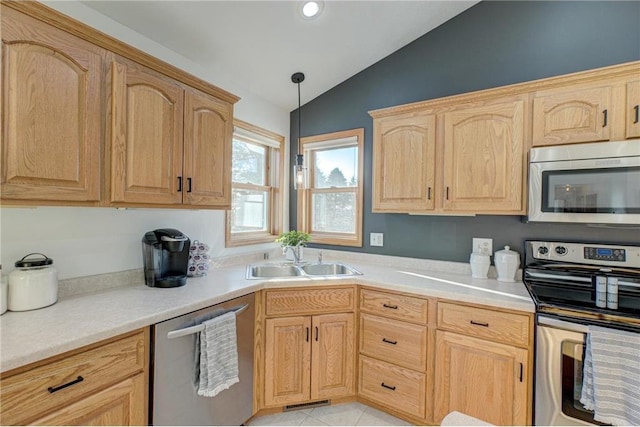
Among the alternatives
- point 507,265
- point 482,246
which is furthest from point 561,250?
point 482,246

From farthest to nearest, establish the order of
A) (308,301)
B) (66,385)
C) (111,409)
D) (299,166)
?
(299,166), (308,301), (111,409), (66,385)

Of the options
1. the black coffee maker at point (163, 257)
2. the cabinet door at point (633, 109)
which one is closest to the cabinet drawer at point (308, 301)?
the black coffee maker at point (163, 257)

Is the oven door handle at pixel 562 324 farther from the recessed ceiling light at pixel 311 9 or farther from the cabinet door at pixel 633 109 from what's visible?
the recessed ceiling light at pixel 311 9

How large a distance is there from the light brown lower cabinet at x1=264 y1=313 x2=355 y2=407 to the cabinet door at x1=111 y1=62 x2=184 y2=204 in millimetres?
1099

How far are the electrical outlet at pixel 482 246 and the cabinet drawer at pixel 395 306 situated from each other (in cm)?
71

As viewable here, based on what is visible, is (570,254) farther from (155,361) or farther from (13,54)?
(13,54)

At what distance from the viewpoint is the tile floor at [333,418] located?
193 centimetres

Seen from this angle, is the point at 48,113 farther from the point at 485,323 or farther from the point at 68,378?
the point at 485,323

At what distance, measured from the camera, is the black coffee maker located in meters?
1.70

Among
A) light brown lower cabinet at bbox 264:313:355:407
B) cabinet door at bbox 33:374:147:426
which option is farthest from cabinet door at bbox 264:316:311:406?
cabinet door at bbox 33:374:147:426

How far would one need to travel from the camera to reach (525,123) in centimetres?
181

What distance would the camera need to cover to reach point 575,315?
Result: 143 cm

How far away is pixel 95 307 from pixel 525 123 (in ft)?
8.58

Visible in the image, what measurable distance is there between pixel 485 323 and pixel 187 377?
166 cm
